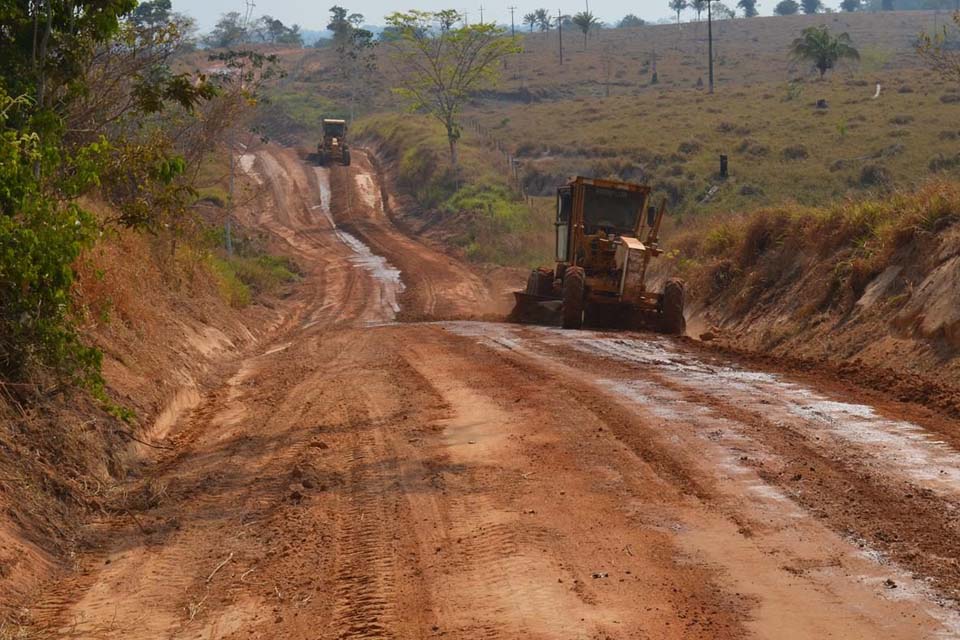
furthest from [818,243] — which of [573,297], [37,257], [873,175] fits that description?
[873,175]

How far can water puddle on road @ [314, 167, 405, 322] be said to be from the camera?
1120 inches

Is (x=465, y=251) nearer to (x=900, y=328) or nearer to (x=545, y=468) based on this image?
(x=900, y=328)

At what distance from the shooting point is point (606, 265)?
21812 millimetres

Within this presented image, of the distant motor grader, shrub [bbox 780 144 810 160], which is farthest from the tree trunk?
shrub [bbox 780 144 810 160]

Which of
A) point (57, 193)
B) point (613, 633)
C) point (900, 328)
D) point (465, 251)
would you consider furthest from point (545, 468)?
point (465, 251)

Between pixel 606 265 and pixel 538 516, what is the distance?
14.1m

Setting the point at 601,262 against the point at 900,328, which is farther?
the point at 601,262

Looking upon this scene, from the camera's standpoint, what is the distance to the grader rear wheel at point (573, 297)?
2086 centimetres

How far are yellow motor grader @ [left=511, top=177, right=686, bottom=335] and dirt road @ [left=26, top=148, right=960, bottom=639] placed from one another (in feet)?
19.3

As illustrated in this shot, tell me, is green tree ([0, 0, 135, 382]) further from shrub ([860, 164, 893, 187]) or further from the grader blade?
shrub ([860, 164, 893, 187])

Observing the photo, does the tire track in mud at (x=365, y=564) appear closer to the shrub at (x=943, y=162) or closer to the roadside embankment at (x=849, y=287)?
the roadside embankment at (x=849, y=287)

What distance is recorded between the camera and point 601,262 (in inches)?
859

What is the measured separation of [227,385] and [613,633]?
10.6 m

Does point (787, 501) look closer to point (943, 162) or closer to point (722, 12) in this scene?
point (943, 162)
